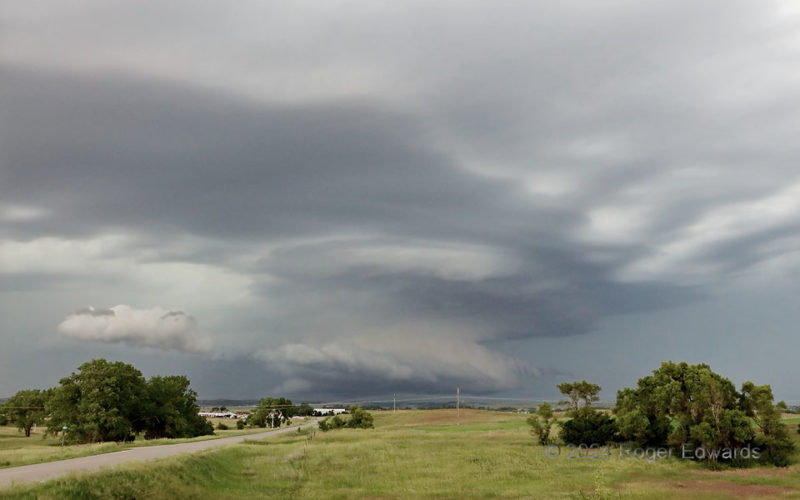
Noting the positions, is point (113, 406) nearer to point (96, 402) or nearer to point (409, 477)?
point (96, 402)

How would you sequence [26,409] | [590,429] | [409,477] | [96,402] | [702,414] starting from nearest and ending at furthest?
[409,477], [702,414], [590,429], [96,402], [26,409]

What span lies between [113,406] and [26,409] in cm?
5974

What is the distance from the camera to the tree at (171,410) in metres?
104

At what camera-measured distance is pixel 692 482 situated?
159 ft

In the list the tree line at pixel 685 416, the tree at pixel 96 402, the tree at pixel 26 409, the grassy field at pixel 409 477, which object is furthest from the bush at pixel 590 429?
the tree at pixel 26 409

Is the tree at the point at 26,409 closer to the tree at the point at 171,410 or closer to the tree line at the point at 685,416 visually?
the tree at the point at 171,410

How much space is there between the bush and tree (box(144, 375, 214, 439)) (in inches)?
2699

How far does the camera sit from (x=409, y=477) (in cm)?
4847

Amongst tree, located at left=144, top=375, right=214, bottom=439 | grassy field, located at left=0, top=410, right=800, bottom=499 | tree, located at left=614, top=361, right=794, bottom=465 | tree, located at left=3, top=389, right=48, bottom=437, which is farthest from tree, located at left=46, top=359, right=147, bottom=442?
tree, located at left=614, top=361, right=794, bottom=465

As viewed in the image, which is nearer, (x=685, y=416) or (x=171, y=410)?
(x=685, y=416)

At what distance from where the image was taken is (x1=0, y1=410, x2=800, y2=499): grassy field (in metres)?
34.4

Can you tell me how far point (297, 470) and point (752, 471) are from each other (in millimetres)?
41095

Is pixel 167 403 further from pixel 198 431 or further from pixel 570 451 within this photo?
pixel 570 451

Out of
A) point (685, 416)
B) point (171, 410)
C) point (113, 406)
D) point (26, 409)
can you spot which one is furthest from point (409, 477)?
point (26, 409)
